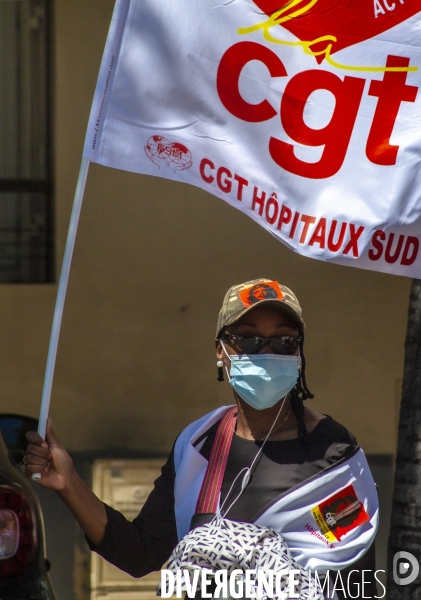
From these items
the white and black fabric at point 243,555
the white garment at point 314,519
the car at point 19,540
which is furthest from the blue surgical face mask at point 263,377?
the car at point 19,540

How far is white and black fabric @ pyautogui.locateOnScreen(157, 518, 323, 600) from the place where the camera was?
9.14 ft

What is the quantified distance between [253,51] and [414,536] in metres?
2.18

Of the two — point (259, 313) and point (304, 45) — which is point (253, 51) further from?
point (259, 313)

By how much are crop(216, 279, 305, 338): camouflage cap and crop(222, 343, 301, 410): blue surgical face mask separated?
0.13 meters

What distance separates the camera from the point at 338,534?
293 centimetres

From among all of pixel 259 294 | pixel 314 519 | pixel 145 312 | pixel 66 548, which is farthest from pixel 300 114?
pixel 66 548

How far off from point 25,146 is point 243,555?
4318mm

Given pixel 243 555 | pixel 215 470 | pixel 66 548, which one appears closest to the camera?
pixel 243 555

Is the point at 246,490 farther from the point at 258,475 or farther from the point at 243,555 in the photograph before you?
the point at 243,555

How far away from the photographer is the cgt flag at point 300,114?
3.22 meters

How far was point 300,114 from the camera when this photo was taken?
3.28 m


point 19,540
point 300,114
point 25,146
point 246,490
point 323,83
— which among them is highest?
point 25,146

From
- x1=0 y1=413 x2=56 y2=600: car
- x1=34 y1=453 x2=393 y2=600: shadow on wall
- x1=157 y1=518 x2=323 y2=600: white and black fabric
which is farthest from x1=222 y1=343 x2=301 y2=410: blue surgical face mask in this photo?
x1=34 y1=453 x2=393 y2=600: shadow on wall

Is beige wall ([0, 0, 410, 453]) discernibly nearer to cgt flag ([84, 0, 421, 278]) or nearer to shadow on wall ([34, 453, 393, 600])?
shadow on wall ([34, 453, 393, 600])
